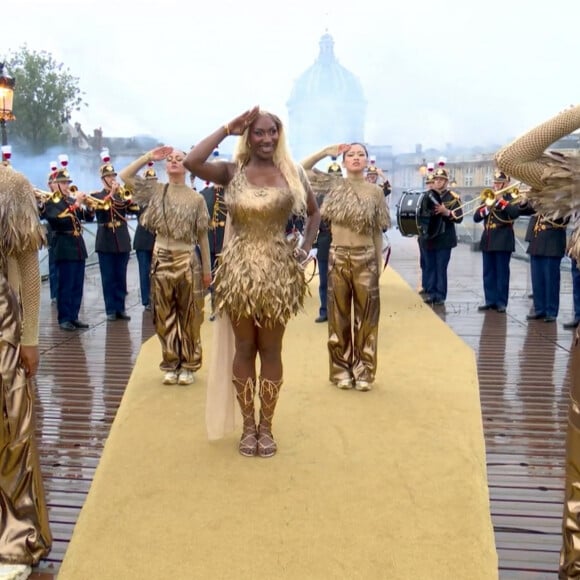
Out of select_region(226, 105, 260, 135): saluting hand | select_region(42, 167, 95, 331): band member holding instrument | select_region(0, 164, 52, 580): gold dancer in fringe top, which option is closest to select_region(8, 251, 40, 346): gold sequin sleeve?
select_region(0, 164, 52, 580): gold dancer in fringe top

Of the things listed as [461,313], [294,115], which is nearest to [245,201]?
[461,313]

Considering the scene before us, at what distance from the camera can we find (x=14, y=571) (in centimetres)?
279

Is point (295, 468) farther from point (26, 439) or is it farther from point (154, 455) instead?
point (26, 439)

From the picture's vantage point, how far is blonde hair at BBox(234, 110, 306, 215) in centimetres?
396

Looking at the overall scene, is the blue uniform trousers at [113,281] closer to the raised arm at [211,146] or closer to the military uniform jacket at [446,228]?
the military uniform jacket at [446,228]

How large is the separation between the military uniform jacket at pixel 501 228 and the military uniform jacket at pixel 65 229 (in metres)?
5.39

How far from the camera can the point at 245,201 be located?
152 inches

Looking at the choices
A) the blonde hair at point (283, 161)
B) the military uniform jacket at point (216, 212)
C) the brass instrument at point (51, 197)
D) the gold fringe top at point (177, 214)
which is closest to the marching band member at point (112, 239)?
the brass instrument at point (51, 197)

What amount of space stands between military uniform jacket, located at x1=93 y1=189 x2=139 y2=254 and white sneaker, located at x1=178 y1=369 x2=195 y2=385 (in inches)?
154

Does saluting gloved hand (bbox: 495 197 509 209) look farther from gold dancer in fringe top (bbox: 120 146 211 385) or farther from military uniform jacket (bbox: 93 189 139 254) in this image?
gold dancer in fringe top (bbox: 120 146 211 385)

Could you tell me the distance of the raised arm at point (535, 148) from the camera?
2596mm

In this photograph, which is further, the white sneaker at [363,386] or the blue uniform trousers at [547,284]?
the blue uniform trousers at [547,284]

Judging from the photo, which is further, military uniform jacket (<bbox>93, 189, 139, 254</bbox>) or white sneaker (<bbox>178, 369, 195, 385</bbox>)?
military uniform jacket (<bbox>93, 189, 139, 254</bbox>)

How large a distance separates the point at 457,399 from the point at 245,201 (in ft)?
7.81
